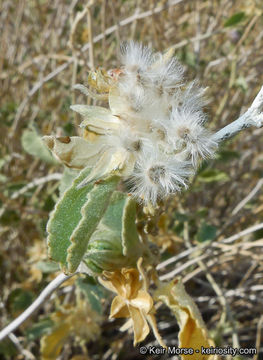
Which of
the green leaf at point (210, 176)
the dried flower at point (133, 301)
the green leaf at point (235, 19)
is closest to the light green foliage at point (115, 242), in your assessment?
the dried flower at point (133, 301)

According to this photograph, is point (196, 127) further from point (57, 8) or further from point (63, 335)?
point (57, 8)

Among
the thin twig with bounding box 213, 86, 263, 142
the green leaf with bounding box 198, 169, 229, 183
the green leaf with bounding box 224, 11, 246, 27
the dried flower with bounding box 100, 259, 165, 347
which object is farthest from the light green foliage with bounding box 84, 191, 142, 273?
the green leaf with bounding box 224, 11, 246, 27

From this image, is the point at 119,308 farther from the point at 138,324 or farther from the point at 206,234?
the point at 206,234

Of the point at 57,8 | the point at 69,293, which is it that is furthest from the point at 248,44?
the point at 69,293

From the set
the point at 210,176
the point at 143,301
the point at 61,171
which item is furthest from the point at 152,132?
the point at 61,171

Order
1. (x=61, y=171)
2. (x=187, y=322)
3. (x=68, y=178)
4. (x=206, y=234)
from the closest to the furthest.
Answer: (x=187, y=322), (x=68, y=178), (x=206, y=234), (x=61, y=171)

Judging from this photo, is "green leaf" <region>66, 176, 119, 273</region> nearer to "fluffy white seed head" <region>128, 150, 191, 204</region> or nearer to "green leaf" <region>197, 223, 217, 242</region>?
"fluffy white seed head" <region>128, 150, 191, 204</region>

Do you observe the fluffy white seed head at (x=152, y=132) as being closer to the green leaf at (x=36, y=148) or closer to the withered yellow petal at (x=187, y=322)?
the withered yellow petal at (x=187, y=322)

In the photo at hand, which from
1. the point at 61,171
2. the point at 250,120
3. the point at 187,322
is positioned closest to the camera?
the point at 250,120
